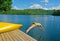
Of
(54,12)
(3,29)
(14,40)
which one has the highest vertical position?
(3,29)

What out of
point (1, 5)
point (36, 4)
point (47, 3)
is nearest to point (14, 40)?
point (1, 5)

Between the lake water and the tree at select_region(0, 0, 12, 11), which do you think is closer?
the lake water

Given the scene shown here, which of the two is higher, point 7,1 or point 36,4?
point 7,1

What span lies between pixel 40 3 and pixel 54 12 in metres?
1.62

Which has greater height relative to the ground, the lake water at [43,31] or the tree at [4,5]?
the tree at [4,5]

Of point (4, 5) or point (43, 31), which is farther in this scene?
point (43, 31)

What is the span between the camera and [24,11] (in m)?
17.8

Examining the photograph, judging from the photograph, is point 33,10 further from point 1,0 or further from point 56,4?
point 1,0

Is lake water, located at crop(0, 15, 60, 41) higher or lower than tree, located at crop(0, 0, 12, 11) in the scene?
lower

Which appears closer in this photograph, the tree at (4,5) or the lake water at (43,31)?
the lake water at (43,31)

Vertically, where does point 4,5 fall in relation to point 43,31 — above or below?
above

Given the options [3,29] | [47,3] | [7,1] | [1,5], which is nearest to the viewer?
[3,29]

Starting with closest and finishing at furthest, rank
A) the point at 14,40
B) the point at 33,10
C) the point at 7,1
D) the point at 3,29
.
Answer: the point at 3,29 → the point at 14,40 → the point at 7,1 → the point at 33,10

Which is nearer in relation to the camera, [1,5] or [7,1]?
[1,5]
